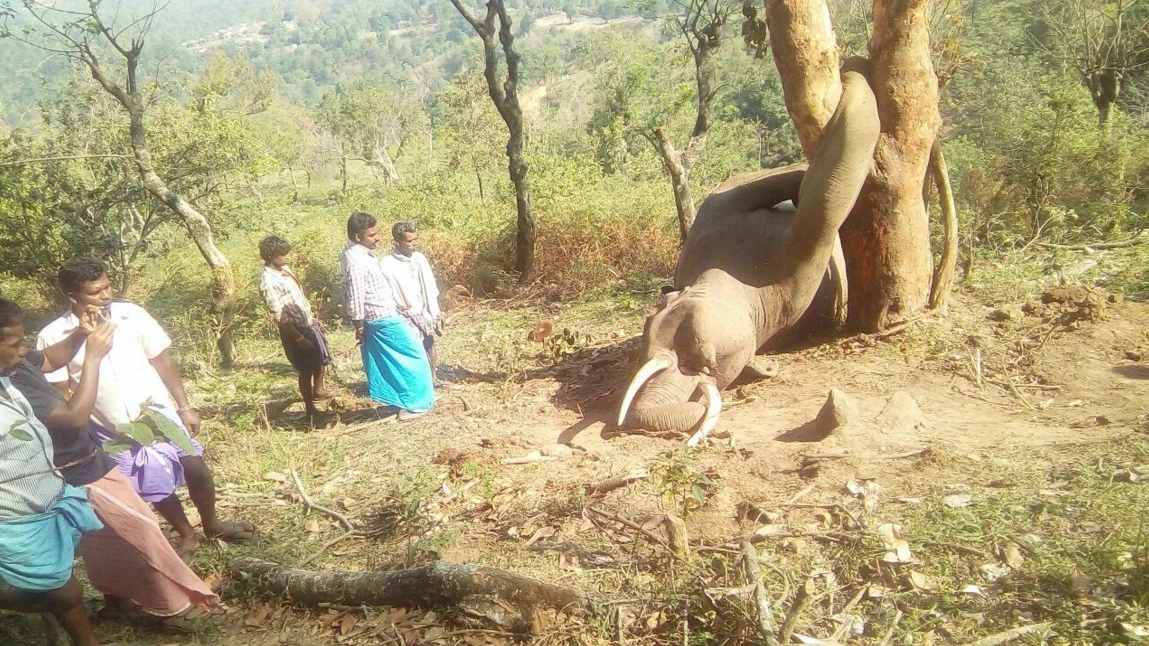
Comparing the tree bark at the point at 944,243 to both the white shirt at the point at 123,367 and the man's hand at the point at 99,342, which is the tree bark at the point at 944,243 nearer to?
the white shirt at the point at 123,367

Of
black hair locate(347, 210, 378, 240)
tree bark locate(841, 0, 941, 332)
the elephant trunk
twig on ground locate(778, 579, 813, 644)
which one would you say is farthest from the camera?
tree bark locate(841, 0, 941, 332)

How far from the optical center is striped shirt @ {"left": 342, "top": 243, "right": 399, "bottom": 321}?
217 inches

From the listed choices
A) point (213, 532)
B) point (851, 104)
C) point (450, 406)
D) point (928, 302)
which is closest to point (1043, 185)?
point (928, 302)

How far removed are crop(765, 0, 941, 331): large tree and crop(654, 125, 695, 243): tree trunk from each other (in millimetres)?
2678

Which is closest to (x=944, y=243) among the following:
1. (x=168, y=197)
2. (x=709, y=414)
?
(x=709, y=414)

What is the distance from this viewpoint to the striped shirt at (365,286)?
5.52 m

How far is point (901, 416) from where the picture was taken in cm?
457

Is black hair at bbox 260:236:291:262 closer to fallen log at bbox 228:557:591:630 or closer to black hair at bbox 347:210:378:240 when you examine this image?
black hair at bbox 347:210:378:240

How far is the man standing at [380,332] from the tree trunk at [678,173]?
383 centimetres

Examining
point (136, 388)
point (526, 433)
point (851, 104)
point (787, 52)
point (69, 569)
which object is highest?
point (787, 52)

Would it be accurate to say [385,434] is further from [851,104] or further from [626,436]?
[851,104]

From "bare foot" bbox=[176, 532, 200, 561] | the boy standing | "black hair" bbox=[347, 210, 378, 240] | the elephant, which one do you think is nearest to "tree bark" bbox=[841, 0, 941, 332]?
the elephant

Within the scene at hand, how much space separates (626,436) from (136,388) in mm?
2897

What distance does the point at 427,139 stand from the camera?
33.1 metres
